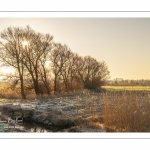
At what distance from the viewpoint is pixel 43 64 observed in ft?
23.3

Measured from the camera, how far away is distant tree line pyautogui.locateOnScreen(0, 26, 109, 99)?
6.99 meters

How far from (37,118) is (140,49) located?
7.30 feet

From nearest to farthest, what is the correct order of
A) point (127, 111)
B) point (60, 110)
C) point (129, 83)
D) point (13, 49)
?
point (127, 111), point (129, 83), point (60, 110), point (13, 49)

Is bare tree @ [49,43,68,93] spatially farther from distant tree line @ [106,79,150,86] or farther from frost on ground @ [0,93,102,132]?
distant tree line @ [106,79,150,86]

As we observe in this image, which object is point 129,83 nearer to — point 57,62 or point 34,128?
point 57,62

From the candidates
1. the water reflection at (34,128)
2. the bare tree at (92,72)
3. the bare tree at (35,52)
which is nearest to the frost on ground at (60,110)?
the water reflection at (34,128)

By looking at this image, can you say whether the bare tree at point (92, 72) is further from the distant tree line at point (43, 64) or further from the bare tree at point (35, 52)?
the bare tree at point (35, 52)

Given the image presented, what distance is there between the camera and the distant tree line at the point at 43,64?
699 centimetres

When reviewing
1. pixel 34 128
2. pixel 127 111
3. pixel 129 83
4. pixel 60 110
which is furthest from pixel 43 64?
pixel 127 111

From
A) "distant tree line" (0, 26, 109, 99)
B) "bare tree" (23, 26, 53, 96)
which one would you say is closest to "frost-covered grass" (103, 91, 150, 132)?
"distant tree line" (0, 26, 109, 99)

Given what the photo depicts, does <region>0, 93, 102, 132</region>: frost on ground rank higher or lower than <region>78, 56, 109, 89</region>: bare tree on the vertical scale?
lower
